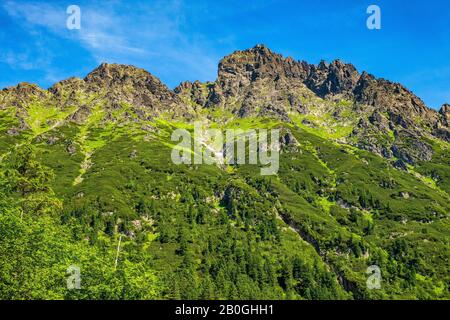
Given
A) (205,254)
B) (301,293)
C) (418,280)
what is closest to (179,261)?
(205,254)

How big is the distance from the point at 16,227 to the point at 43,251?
478 cm

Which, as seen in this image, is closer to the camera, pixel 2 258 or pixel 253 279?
pixel 2 258

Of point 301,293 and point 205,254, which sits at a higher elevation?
point 205,254

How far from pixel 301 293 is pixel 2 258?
151 meters

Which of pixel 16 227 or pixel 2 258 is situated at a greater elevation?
pixel 16 227

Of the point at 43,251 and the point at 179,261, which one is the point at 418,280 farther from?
the point at 43,251
